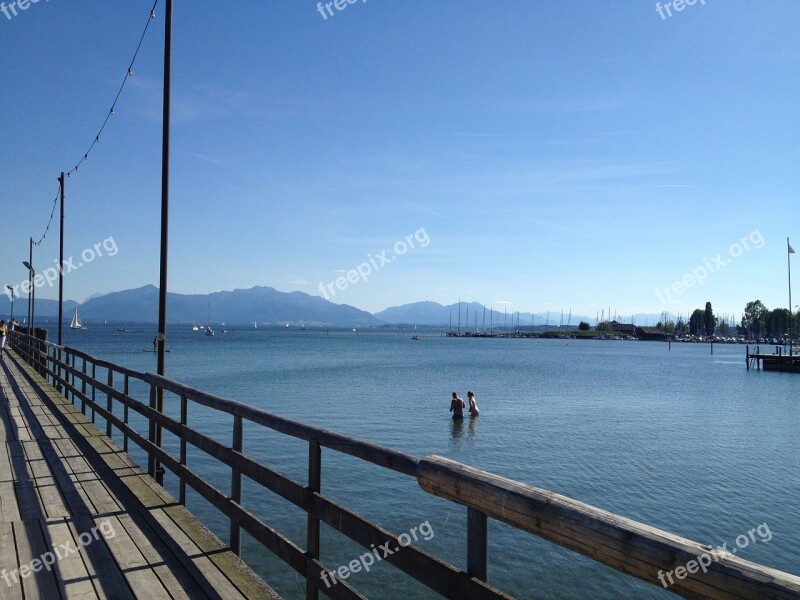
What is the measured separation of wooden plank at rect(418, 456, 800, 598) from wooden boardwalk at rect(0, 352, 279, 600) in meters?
2.22

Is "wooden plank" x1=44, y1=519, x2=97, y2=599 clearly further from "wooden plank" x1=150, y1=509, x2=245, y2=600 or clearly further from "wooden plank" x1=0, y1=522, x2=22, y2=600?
"wooden plank" x1=150, y1=509, x2=245, y2=600

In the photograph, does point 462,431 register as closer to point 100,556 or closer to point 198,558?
point 198,558

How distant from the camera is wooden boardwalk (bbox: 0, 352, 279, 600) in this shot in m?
4.29

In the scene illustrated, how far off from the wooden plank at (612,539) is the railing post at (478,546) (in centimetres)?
6

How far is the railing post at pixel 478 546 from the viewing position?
266 centimetres

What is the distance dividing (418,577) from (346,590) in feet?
2.36

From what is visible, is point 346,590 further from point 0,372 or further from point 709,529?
point 0,372

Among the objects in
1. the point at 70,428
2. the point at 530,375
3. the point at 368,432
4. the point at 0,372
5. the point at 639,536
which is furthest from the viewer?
the point at 530,375

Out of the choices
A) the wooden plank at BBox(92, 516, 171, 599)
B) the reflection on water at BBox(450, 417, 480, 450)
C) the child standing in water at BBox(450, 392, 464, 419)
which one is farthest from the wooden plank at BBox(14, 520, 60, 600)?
the child standing in water at BBox(450, 392, 464, 419)

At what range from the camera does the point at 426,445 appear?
20484 mm

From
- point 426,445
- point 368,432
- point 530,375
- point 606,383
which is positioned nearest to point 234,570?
point 426,445

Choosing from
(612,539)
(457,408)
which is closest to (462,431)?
(457,408)

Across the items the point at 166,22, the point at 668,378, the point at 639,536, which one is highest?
the point at 166,22

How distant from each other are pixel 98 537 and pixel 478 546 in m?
3.88
